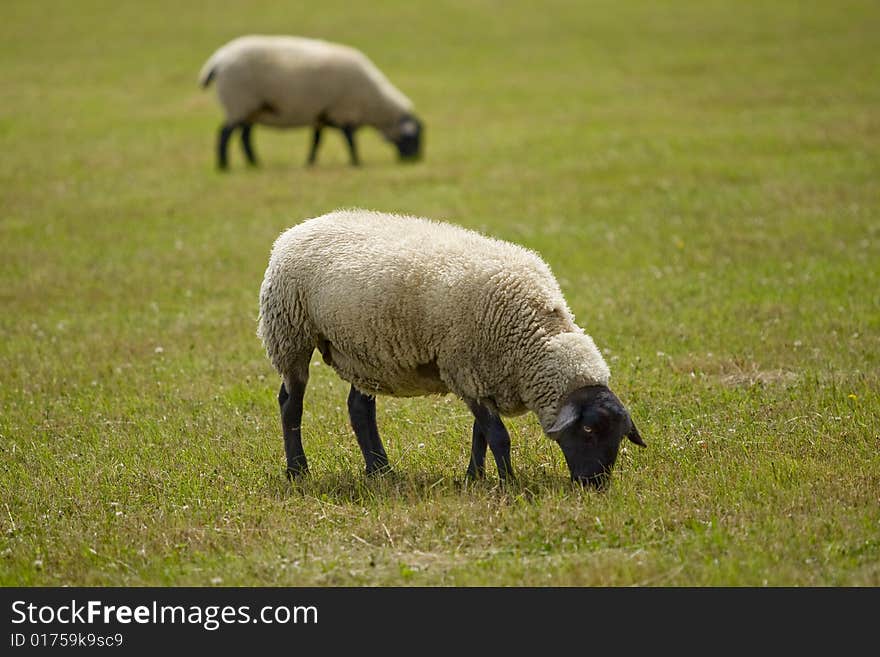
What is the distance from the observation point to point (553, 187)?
65.7 ft

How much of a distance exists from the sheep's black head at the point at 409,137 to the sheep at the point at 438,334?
1543cm

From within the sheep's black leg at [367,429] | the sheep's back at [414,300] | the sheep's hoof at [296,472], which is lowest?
the sheep's hoof at [296,472]

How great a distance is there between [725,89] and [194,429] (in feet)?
74.7

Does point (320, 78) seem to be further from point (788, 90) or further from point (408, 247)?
point (408, 247)

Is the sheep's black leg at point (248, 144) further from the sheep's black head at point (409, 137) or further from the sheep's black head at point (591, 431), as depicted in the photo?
the sheep's black head at point (591, 431)

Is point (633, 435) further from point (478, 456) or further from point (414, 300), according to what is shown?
point (414, 300)

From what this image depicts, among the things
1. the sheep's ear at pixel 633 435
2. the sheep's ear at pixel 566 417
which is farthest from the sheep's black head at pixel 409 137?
the sheep's ear at pixel 566 417

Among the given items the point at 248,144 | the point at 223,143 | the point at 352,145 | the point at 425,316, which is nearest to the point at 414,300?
the point at 425,316

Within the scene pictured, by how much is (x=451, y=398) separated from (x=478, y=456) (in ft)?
7.83

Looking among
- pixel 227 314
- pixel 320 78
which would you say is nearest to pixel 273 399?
pixel 227 314

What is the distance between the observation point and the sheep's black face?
938 inches

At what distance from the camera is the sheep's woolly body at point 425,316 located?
7672 mm

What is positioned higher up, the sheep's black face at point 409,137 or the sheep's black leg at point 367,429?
the sheep's black leg at point 367,429

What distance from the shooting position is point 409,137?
2384 centimetres
